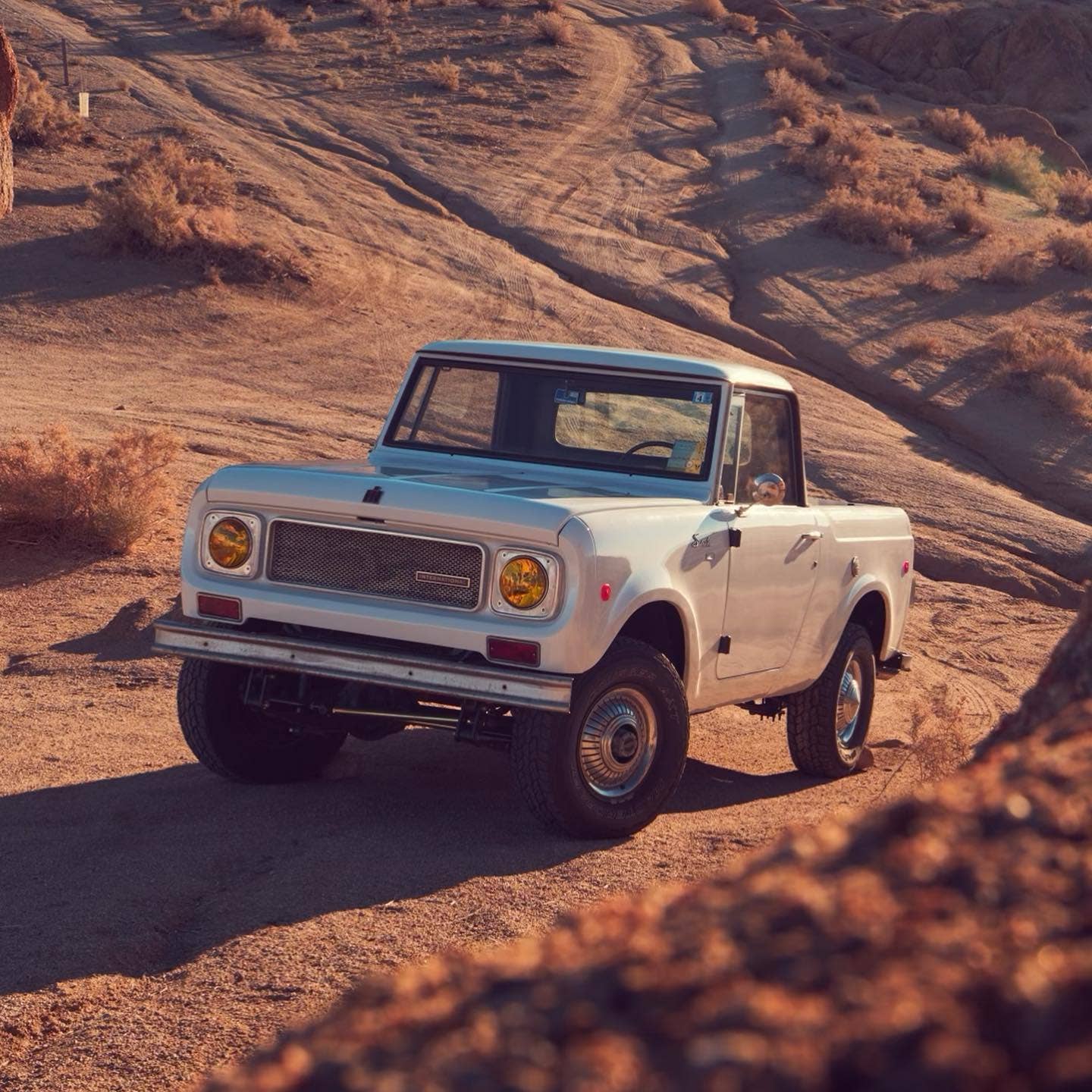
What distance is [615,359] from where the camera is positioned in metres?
7.30

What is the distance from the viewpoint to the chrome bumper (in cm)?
561

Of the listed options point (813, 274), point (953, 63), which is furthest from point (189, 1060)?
point (953, 63)

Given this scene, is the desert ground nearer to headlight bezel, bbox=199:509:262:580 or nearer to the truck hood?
headlight bezel, bbox=199:509:262:580

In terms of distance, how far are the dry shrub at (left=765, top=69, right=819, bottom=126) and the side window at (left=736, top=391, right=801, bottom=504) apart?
34.9 m

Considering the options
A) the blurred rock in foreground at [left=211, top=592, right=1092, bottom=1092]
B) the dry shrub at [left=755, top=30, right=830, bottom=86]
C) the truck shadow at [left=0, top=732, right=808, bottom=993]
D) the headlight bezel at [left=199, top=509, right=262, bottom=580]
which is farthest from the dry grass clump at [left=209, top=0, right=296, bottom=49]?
the blurred rock in foreground at [left=211, top=592, right=1092, bottom=1092]

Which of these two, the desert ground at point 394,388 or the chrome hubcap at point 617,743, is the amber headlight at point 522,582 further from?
the desert ground at point 394,388

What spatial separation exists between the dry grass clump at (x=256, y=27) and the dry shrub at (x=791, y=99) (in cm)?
1369

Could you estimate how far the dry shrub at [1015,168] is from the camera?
38594 mm

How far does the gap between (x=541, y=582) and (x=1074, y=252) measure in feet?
93.3

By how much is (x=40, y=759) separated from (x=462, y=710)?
2.54m

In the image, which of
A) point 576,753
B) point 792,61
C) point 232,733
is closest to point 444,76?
point 792,61

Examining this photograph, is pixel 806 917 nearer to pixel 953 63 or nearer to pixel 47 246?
pixel 47 246

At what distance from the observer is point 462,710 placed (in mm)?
6039

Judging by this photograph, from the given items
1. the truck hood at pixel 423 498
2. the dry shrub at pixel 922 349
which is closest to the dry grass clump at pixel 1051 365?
the dry shrub at pixel 922 349
